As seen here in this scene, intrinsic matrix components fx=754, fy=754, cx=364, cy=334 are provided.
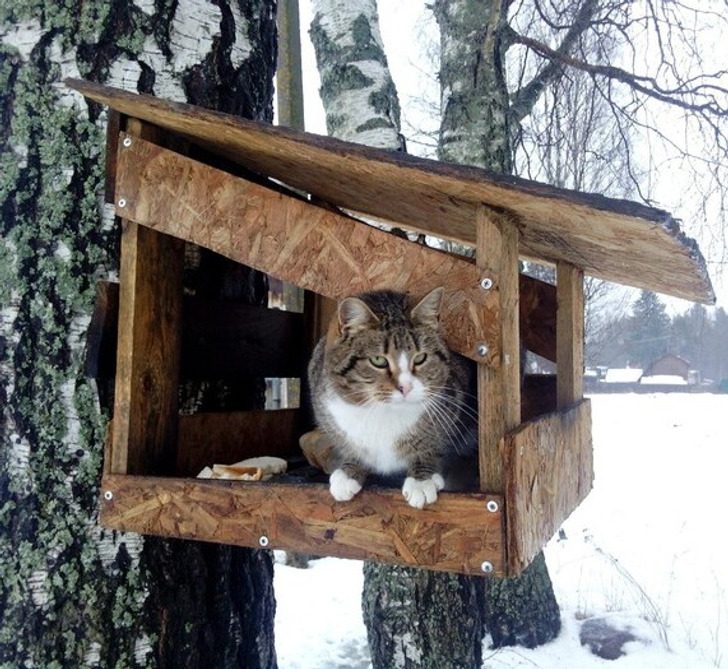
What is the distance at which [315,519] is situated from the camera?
4.44 feet

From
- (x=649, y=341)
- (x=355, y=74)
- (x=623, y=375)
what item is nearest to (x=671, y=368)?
(x=649, y=341)

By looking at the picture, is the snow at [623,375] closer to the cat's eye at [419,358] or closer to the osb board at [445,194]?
the osb board at [445,194]

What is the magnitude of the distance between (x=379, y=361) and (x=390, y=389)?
0.07m

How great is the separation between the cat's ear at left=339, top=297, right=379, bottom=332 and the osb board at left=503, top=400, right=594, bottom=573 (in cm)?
Answer: 38

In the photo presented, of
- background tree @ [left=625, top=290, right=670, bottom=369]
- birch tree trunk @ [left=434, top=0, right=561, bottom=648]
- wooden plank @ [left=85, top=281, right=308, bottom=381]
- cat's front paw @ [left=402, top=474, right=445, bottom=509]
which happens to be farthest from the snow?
cat's front paw @ [left=402, top=474, right=445, bottom=509]

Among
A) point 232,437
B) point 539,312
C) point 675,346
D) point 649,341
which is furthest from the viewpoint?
point 675,346

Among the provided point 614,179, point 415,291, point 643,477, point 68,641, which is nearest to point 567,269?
point 415,291

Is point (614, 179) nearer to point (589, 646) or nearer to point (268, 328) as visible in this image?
point (589, 646)

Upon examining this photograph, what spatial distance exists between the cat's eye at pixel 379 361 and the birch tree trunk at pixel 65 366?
2.08ft

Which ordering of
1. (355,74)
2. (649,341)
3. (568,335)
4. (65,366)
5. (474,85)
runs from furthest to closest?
1. (649,341)
2. (474,85)
3. (355,74)
4. (568,335)
5. (65,366)

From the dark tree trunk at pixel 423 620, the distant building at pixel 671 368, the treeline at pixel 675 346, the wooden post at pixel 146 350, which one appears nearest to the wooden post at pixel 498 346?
the wooden post at pixel 146 350

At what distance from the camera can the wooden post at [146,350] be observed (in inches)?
60.5

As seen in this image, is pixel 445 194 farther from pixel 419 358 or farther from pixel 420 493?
pixel 420 493

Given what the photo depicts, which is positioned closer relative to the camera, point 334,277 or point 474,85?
point 334,277
